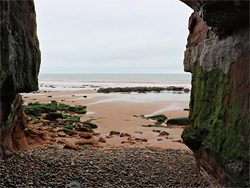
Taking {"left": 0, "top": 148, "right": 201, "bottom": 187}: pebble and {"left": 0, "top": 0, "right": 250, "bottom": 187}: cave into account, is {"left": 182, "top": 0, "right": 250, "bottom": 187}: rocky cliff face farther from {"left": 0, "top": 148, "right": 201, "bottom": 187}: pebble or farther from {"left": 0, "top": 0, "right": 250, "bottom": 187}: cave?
{"left": 0, "top": 148, "right": 201, "bottom": 187}: pebble

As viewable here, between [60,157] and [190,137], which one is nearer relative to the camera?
[190,137]

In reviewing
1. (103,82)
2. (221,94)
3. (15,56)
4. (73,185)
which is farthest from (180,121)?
(103,82)

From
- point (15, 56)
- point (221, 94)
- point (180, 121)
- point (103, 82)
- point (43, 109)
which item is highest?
point (103, 82)

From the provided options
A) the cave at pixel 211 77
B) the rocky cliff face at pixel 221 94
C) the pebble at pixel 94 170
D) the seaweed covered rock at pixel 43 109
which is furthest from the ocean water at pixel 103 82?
the rocky cliff face at pixel 221 94

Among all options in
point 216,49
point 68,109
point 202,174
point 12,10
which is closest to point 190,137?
point 202,174

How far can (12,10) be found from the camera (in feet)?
10.1

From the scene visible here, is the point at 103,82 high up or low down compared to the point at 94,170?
up

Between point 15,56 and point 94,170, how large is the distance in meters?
2.56

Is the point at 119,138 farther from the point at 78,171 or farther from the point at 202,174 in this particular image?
the point at 202,174

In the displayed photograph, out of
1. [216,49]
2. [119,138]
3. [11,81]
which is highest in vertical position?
Result: [216,49]

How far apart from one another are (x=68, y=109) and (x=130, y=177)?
365 inches

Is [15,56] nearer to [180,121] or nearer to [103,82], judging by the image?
[180,121]

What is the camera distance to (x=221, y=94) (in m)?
3.14

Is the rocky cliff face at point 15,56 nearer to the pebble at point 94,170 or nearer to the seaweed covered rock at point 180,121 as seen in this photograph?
the pebble at point 94,170
